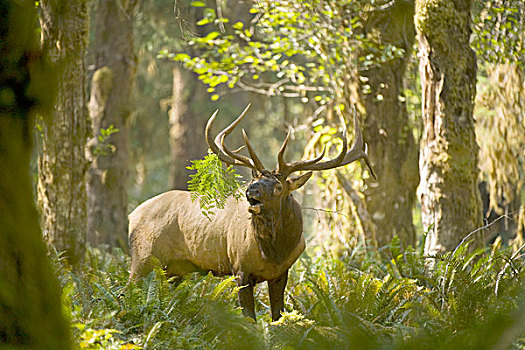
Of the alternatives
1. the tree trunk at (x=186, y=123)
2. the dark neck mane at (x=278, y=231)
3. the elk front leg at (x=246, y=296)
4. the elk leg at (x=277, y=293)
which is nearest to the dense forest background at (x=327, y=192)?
the elk front leg at (x=246, y=296)

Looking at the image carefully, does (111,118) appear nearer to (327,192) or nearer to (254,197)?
(327,192)

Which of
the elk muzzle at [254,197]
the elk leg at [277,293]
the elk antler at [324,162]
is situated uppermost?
the elk antler at [324,162]

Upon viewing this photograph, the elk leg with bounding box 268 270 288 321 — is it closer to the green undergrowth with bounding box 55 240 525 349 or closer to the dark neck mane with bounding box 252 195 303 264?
the green undergrowth with bounding box 55 240 525 349

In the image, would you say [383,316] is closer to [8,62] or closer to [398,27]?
[8,62]

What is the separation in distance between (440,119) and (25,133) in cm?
598

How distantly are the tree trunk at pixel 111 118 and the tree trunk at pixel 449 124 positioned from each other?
7.38 meters

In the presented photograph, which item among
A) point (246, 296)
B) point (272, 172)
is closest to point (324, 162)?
point (272, 172)

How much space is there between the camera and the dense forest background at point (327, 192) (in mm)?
3584

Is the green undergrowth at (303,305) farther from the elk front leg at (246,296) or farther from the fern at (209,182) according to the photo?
the fern at (209,182)

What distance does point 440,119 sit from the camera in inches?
332

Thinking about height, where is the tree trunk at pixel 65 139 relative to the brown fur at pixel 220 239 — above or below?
above

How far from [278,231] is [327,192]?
486 cm

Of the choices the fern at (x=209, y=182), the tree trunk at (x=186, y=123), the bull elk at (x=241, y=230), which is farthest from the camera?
the tree trunk at (x=186, y=123)

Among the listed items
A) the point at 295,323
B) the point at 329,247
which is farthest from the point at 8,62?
the point at 329,247
